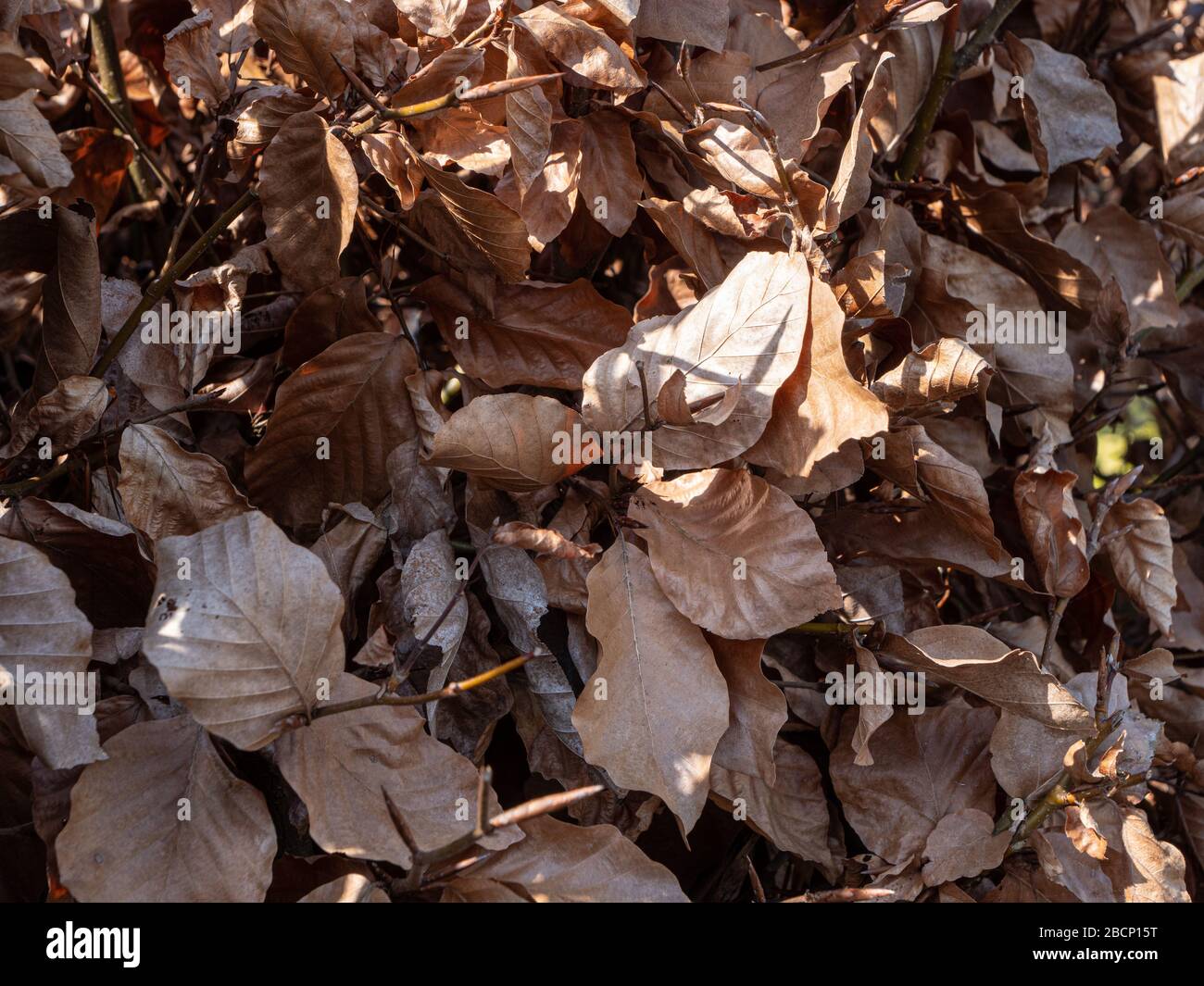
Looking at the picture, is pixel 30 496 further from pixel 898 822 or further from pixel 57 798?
pixel 898 822

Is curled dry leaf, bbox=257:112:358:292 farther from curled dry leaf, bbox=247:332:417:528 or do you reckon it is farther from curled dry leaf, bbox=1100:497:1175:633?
curled dry leaf, bbox=1100:497:1175:633

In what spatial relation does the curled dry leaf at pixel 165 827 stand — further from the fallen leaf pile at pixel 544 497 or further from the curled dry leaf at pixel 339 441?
the curled dry leaf at pixel 339 441

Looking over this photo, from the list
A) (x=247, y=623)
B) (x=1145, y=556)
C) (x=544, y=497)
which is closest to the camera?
(x=247, y=623)

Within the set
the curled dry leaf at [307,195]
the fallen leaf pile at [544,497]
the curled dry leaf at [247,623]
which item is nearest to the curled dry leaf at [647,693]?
the fallen leaf pile at [544,497]

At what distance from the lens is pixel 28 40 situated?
32.3 inches

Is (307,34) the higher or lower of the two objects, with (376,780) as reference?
higher

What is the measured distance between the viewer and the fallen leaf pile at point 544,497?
57 cm

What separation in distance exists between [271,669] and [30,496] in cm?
22

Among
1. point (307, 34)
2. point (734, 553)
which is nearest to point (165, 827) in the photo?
point (734, 553)

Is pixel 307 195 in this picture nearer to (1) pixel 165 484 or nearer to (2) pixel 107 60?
(1) pixel 165 484

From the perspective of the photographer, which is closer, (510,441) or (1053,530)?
(510,441)

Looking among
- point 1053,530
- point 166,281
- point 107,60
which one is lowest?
point 1053,530

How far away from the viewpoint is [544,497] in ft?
2.17

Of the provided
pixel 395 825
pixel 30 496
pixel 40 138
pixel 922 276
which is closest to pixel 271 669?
pixel 395 825
